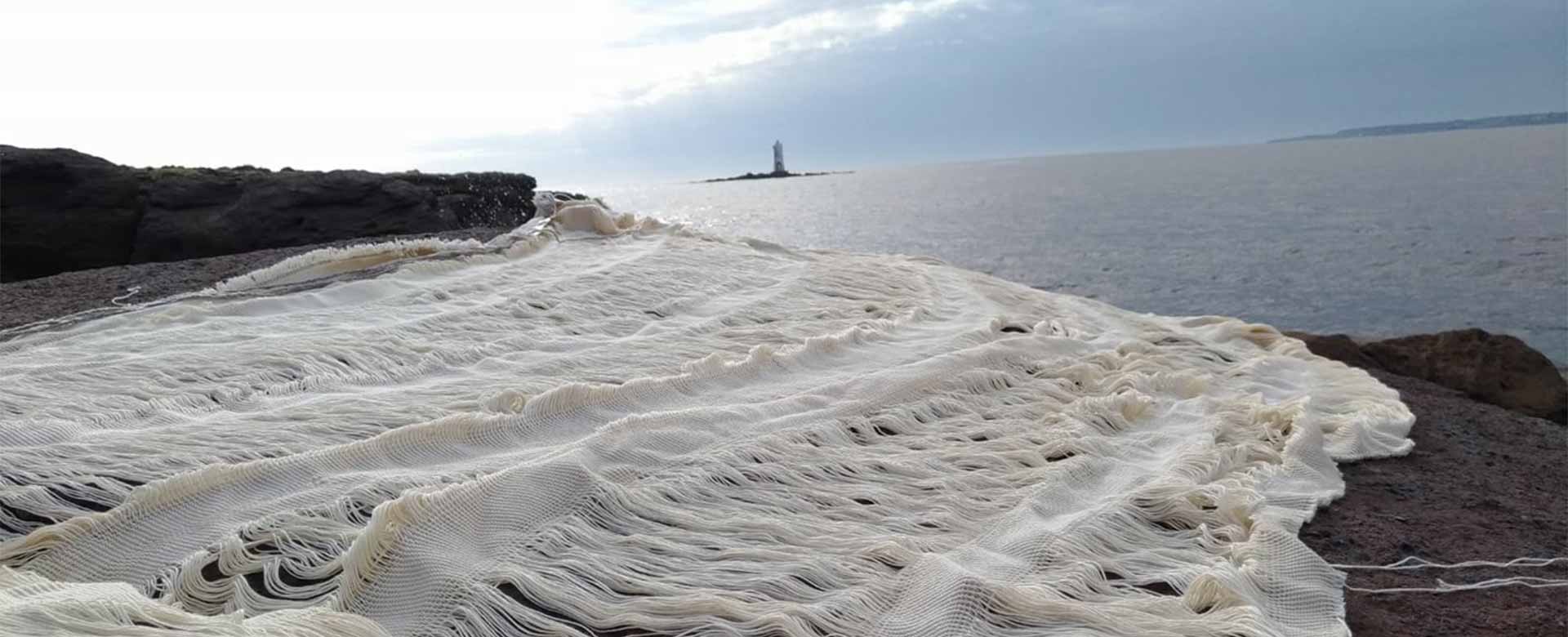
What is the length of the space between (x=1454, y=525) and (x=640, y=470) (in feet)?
5.48

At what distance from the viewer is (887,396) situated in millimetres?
2588

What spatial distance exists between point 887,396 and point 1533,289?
1500cm

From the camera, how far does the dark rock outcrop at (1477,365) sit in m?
4.42

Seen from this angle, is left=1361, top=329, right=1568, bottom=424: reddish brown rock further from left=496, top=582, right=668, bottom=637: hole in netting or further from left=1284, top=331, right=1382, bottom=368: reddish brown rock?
left=496, top=582, right=668, bottom=637: hole in netting

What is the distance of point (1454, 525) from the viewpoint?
7.55 ft

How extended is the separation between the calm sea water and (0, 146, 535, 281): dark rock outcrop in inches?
39.7

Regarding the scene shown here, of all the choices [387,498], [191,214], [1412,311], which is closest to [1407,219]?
[1412,311]

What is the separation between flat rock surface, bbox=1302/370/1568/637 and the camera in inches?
73.2

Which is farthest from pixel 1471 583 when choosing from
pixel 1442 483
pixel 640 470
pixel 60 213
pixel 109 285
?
pixel 60 213

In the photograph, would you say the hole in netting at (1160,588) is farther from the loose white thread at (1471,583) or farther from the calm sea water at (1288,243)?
the calm sea water at (1288,243)

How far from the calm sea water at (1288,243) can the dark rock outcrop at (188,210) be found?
1.01 metres

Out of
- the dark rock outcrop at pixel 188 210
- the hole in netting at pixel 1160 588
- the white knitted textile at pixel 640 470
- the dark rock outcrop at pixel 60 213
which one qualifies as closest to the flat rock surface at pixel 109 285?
the white knitted textile at pixel 640 470

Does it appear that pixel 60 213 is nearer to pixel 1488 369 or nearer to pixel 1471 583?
pixel 1471 583

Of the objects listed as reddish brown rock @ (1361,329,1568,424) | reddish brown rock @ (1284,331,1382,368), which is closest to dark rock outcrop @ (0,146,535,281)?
reddish brown rock @ (1284,331,1382,368)
